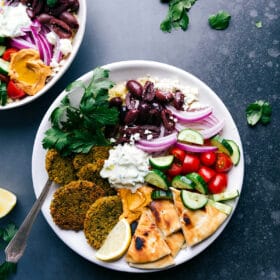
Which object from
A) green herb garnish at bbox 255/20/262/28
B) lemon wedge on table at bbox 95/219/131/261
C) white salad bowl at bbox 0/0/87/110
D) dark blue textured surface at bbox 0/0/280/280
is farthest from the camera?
green herb garnish at bbox 255/20/262/28

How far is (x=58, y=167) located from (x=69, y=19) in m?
0.89

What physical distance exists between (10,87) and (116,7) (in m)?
0.88

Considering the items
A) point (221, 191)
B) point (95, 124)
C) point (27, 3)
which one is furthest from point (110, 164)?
point (27, 3)

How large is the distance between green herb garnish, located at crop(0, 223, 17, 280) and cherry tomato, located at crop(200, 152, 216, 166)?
129cm

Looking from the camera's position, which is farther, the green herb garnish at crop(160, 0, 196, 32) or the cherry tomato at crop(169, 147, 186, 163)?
the green herb garnish at crop(160, 0, 196, 32)

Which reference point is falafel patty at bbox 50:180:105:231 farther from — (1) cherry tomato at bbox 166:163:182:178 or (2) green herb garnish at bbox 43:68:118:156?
(1) cherry tomato at bbox 166:163:182:178

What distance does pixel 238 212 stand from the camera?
3422 mm

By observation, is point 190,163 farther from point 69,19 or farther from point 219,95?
point 69,19

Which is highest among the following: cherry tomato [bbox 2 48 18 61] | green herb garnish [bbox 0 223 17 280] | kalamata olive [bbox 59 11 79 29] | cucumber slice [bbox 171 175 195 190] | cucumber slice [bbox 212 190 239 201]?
kalamata olive [bbox 59 11 79 29]

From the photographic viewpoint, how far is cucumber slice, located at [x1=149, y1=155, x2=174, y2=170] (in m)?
3.12

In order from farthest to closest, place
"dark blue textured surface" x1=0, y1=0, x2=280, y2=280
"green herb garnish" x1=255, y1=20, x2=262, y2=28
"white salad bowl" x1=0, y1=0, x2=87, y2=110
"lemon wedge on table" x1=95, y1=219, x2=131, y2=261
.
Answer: "green herb garnish" x1=255, y1=20, x2=262, y2=28
"dark blue textured surface" x1=0, y1=0, x2=280, y2=280
"white salad bowl" x1=0, y1=0, x2=87, y2=110
"lemon wedge on table" x1=95, y1=219, x2=131, y2=261

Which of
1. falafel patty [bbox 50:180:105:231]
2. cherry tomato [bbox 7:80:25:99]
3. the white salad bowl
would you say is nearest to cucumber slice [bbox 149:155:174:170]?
falafel patty [bbox 50:180:105:231]

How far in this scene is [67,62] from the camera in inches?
128

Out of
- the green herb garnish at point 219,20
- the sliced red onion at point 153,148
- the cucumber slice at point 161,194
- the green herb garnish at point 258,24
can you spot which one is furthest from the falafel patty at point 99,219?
the green herb garnish at point 258,24
